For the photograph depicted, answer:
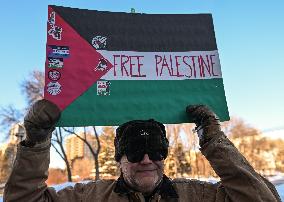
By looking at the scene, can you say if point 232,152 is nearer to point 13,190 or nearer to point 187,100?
point 187,100

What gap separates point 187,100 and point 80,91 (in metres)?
0.84

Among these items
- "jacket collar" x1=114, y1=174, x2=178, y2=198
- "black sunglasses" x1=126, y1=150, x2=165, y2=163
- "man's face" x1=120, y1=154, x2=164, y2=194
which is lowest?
"jacket collar" x1=114, y1=174, x2=178, y2=198

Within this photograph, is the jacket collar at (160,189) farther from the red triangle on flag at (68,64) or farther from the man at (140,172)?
the red triangle on flag at (68,64)

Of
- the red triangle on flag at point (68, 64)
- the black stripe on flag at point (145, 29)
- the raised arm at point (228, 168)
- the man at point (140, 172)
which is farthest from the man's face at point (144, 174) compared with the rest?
the black stripe on flag at point (145, 29)

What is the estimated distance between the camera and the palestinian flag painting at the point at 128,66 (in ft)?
9.00

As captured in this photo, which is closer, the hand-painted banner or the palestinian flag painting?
the palestinian flag painting

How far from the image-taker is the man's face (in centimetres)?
230

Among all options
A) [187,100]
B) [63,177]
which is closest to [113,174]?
[63,177]

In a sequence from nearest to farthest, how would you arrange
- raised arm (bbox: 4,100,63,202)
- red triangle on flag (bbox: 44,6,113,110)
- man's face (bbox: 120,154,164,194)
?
1. raised arm (bbox: 4,100,63,202)
2. man's face (bbox: 120,154,164,194)
3. red triangle on flag (bbox: 44,6,113,110)

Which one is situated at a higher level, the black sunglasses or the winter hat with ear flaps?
the winter hat with ear flaps

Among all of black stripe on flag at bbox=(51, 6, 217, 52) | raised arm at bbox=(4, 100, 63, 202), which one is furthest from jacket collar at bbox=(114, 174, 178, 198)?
black stripe on flag at bbox=(51, 6, 217, 52)

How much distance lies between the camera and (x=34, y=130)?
221 cm

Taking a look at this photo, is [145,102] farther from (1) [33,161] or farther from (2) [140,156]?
(1) [33,161]

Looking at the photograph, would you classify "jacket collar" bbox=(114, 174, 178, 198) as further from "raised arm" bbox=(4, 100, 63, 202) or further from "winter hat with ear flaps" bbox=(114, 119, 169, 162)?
"raised arm" bbox=(4, 100, 63, 202)
